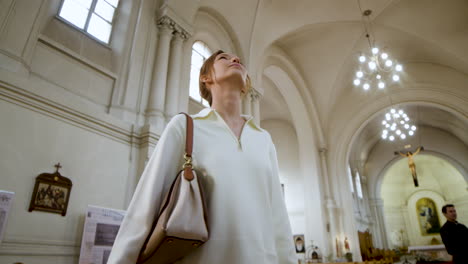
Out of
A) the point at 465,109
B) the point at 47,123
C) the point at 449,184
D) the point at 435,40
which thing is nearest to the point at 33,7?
the point at 47,123

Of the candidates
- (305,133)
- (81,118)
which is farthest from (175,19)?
(305,133)

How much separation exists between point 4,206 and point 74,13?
3700 millimetres

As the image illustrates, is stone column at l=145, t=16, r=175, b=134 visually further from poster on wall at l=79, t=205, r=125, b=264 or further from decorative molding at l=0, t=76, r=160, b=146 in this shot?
poster on wall at l=79, t=205, r=125, b=264

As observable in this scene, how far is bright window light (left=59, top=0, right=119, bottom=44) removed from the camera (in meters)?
5.37

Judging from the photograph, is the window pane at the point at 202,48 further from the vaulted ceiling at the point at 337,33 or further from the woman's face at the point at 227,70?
the woman's face at the point at 227,70

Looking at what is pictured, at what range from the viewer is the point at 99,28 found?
588 cm

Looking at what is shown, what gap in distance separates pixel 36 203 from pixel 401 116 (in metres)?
13.2

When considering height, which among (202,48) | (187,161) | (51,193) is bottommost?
(187,161)

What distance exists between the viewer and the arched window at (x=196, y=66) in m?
7.70

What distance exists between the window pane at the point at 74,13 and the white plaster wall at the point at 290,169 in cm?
1208

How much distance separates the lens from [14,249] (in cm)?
339

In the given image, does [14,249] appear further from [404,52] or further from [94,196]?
[404,52]

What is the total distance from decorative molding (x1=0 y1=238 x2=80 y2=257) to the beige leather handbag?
3.44m

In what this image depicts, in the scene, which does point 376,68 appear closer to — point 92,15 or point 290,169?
point 290,169
